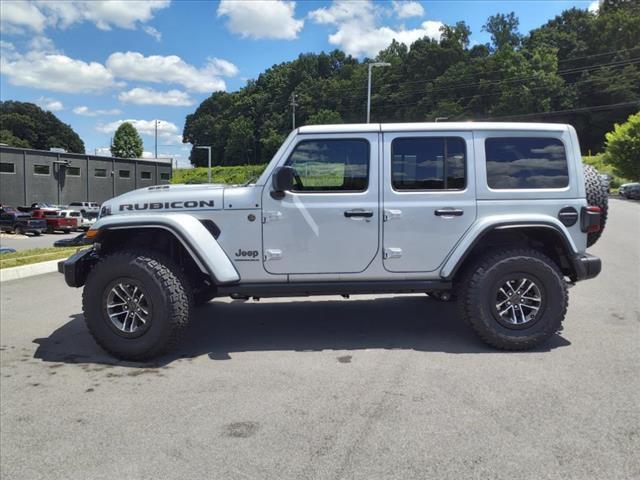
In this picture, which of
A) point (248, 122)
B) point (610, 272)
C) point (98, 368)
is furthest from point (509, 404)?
point (248, 122)

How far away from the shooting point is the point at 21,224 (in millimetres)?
27000

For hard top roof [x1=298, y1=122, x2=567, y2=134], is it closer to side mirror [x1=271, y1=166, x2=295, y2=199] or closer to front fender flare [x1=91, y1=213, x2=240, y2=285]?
side mirror [x1=271, y1=166, x2=295, y2=199]

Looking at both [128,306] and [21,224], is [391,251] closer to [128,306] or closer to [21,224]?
[128,306]

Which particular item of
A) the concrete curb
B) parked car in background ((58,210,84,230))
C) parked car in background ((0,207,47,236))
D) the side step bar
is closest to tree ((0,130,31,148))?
parked car in background ((0,207,47,236))

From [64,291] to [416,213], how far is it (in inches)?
236

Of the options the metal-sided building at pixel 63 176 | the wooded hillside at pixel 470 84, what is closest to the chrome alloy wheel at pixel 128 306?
the metal-sided building at pixel 63 176

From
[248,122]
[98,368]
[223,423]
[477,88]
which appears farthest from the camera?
[248,122]

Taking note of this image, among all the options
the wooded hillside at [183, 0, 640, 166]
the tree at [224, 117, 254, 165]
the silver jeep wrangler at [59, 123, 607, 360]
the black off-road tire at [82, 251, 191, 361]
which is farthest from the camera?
the tree at [224, 117, 254, 165]

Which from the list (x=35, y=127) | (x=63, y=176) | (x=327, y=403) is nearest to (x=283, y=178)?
(x=327, y=403)

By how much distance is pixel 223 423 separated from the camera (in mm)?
3412

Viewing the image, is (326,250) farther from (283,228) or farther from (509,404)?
(509,404)

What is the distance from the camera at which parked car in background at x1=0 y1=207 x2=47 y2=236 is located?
86.6ft

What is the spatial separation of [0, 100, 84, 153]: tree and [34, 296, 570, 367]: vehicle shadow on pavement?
116 meters

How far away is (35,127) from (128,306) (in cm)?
12837
